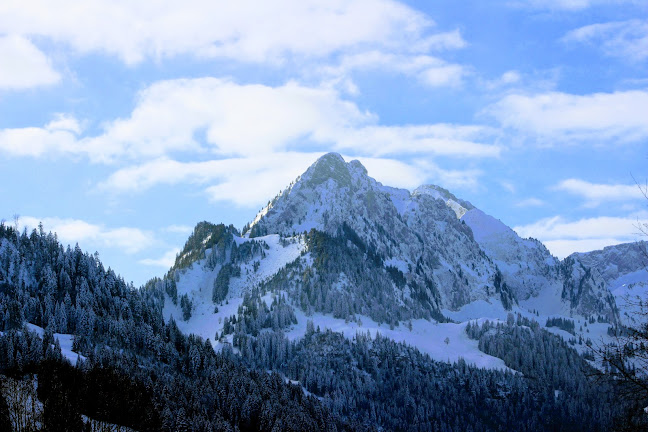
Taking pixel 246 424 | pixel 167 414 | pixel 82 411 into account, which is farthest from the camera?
pixel 246 424

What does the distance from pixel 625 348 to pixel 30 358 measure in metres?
124

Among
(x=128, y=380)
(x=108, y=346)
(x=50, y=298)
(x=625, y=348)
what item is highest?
(x=50, y=298)

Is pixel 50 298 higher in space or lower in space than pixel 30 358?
higher

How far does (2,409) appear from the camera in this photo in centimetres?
6888

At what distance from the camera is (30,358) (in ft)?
404

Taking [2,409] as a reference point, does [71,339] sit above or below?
above

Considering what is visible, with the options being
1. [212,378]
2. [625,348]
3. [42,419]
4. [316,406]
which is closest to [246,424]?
[212,378]

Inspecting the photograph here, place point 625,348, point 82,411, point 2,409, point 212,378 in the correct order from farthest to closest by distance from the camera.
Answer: point 212,378, point 82,411, point 2,409, point 625,348

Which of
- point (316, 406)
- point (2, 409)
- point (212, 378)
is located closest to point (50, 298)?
point (212, 378)

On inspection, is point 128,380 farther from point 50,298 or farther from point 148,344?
point 50,298

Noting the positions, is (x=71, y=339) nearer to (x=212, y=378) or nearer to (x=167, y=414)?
(x=212, y=378)

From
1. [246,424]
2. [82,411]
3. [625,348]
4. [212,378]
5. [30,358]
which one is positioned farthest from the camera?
[212,378]

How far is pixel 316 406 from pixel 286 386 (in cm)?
1279

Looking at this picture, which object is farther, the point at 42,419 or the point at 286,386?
the point at 286,386
